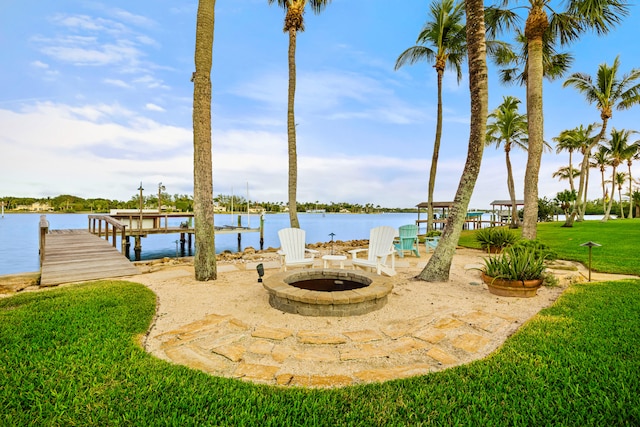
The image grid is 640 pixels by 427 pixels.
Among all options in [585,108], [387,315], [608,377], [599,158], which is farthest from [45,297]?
[599,158]

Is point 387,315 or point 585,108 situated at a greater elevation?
point 585,108

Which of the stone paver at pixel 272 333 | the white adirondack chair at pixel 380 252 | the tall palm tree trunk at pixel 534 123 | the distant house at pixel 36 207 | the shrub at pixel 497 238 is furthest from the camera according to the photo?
the distant house at pixel 36 207

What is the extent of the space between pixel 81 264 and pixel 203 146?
13.0 ft

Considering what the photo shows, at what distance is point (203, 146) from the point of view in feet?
17.4

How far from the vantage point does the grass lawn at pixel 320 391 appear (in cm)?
161

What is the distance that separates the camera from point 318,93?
38.2 feet

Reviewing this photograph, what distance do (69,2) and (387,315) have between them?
1018cm

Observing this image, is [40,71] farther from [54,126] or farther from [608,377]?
[608,377]

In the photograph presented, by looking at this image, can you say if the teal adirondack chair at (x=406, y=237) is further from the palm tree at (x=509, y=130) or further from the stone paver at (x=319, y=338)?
the palm tree at (x=509, y=130)

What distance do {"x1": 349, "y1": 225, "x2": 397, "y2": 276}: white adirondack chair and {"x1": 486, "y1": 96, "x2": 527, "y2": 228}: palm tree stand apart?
16.9 m

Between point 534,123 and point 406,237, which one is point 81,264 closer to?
point 406,237

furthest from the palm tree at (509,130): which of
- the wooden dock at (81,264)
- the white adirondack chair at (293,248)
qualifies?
the wooden dock at (81,264)

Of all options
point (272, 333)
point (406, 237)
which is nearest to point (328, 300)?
point (272, 333)

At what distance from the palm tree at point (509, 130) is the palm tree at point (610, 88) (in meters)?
3.00
